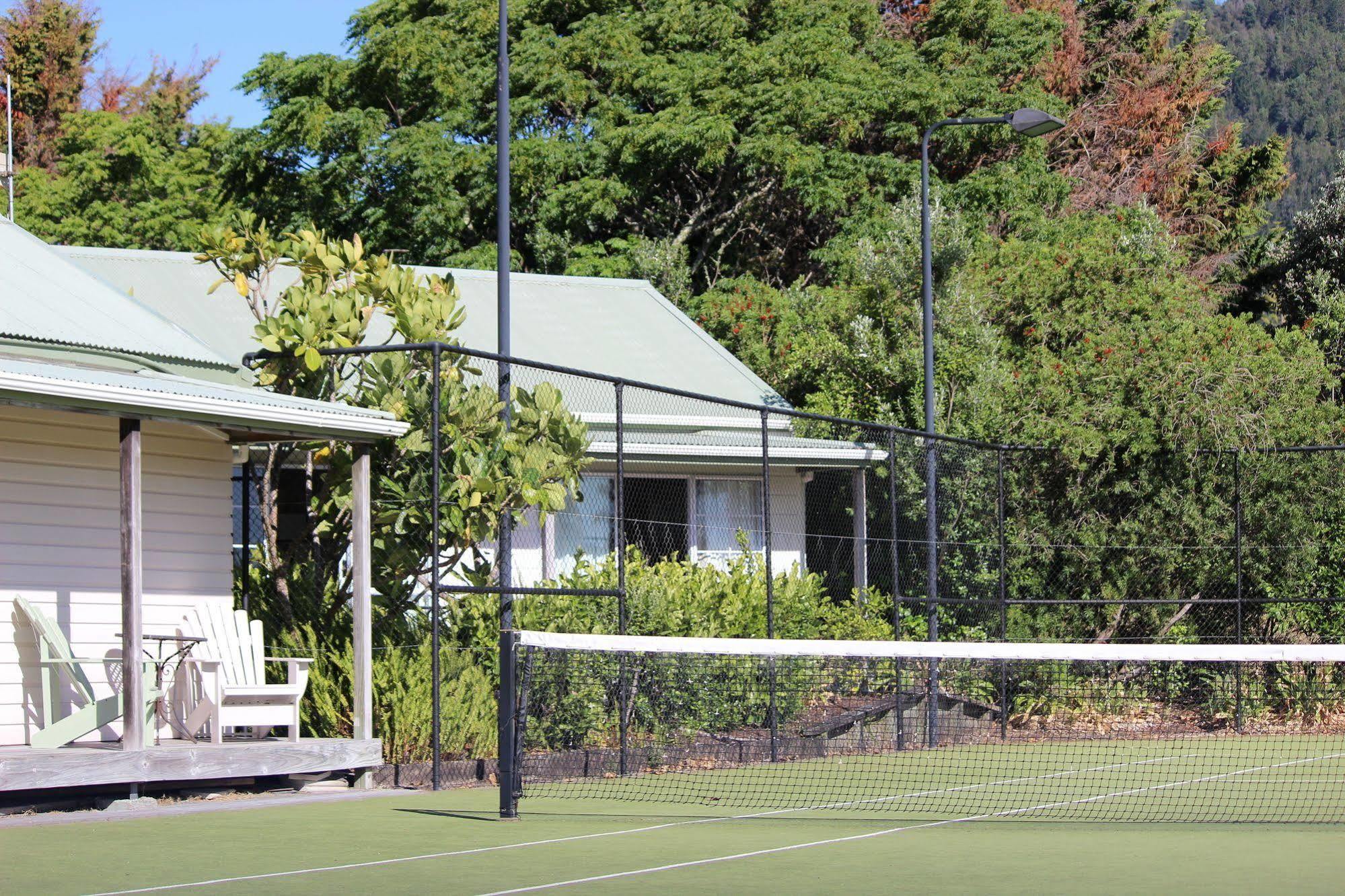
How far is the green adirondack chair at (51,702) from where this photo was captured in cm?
1178

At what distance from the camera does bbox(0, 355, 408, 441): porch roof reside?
10852 millimetres

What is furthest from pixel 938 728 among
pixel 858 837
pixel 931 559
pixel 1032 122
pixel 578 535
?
pixel 858 837

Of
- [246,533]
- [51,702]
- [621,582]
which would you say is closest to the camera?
[51,702]

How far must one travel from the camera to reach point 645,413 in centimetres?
2142

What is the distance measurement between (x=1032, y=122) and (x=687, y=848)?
1126cm

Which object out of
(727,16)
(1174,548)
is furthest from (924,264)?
(727,16)

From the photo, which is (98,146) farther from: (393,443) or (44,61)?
(393,443)

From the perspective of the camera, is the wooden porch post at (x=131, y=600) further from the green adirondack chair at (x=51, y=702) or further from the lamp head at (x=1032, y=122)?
the lamp head at (x=1032, y=122)

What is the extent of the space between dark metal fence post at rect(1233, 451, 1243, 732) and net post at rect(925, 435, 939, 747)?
364cm

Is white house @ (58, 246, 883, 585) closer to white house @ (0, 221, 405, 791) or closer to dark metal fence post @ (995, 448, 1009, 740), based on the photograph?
dark metal fence post @ (995, 448, 1009, 740)

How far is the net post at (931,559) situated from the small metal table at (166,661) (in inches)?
335

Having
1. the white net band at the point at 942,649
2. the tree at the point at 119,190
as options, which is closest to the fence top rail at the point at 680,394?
the white net band at the point at 942,649

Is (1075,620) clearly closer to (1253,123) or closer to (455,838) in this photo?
(455,838)

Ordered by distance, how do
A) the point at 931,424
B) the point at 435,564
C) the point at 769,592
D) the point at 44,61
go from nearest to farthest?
the point at 435,564
the point at 769,592
the point at 931,424
the point at 44,61
